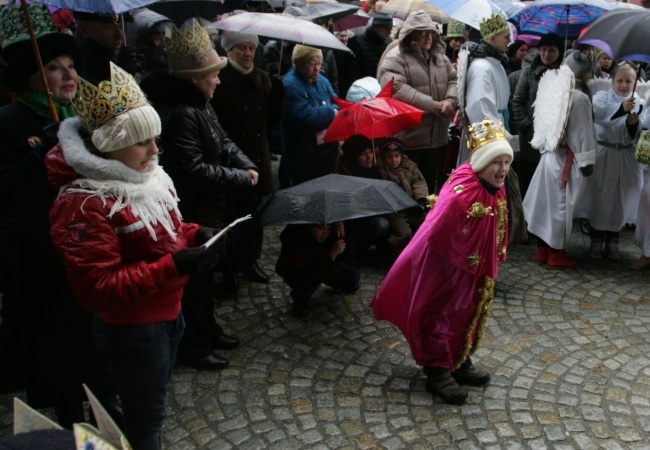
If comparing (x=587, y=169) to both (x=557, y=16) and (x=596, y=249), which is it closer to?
(x=596, y=249)

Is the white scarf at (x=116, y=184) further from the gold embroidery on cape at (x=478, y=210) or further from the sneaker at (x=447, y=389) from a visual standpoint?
the sneaker at (x=447, y=389)

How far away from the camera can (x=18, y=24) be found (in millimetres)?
3205

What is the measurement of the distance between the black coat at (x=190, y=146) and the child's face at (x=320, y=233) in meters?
0.89

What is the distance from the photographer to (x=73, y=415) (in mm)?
3191

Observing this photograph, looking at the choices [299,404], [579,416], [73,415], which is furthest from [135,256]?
[579,416]

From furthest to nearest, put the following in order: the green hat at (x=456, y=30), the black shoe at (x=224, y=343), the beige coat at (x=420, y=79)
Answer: the green hat at (x=456, y=30), the beige coat at (x=420, y=79), the black shoe at (x=224, y=343)

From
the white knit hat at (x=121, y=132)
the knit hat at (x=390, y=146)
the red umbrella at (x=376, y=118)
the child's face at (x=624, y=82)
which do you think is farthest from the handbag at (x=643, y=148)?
the white knit hat at (x=121, y=132)

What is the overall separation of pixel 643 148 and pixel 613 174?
1.90ft

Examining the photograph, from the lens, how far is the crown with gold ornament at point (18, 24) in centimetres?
317

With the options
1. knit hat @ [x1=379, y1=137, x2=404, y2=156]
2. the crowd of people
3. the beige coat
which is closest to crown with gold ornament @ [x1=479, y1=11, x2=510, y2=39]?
the crowd of people

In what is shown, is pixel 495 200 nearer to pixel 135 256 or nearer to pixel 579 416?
pixel 579 416

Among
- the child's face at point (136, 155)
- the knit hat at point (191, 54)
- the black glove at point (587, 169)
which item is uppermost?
the knit hat at point (191, 54)

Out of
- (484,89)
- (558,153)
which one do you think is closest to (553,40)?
(484,89)

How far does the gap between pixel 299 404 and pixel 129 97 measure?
214 centimetres
